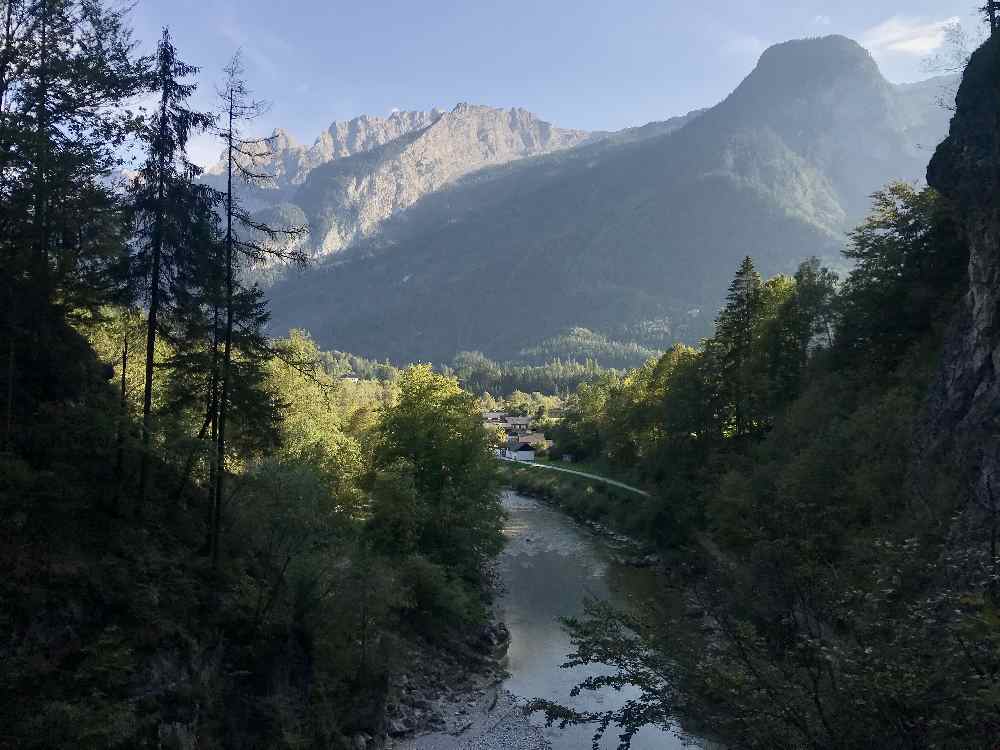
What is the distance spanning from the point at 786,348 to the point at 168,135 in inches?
1514

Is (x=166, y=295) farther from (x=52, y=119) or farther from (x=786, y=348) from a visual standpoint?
(x=786, y=348)

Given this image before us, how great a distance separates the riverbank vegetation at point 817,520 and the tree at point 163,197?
1426cm

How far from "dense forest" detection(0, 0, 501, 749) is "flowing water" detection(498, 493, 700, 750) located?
Answer: 779 cm

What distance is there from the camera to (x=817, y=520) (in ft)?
65.2

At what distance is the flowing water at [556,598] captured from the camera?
24.3 meters

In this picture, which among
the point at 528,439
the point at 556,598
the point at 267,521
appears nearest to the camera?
the point at 267,521

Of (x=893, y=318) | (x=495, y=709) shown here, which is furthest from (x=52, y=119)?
(x=893, y=318)

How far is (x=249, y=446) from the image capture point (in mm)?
20094

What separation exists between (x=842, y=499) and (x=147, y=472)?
2552 cm

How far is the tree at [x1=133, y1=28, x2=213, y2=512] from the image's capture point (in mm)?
17984

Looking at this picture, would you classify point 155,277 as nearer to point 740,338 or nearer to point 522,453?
point 740,338

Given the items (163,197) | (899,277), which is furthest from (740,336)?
(163,197)

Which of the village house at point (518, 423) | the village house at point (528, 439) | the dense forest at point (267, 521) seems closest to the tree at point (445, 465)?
the dense forest at point (267, 521)

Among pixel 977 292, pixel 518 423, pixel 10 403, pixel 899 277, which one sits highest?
pixel 899 277
